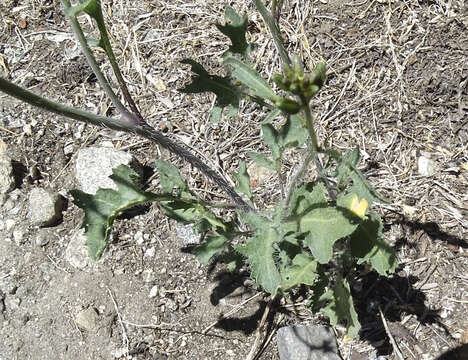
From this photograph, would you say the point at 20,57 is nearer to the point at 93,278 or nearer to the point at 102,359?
the point at 93,278

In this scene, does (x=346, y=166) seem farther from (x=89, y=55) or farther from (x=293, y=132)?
(x=89, y=55)

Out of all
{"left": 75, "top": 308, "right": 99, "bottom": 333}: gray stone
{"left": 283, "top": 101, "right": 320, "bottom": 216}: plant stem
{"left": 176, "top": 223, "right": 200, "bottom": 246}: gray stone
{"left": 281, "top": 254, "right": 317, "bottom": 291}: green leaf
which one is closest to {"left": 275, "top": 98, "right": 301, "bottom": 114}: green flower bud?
{"left": 283, "top": 101, "right": 320, "bottom": 216}: plant stem

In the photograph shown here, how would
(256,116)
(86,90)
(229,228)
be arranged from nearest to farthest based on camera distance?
(229,228), (256,116), (86,90)

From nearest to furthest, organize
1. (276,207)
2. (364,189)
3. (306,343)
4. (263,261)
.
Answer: (364,189) < (263,261) < (276,207) < (306,343)

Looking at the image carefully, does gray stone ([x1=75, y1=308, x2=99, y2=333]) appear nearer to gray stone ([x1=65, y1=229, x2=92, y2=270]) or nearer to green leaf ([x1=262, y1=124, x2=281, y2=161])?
gray stone ([x1=65, y1=229, x2=92, y2=270])

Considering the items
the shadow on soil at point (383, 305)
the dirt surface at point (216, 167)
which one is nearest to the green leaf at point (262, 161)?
the dirt surface at point (216, 167)

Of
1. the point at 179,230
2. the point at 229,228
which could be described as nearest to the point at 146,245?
the point at 179,230

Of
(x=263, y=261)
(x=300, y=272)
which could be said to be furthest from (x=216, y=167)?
(x=263, y=261)
